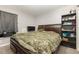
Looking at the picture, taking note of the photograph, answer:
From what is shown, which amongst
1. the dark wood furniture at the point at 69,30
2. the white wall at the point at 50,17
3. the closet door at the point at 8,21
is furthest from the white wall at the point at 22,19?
the dark wood furniture at the point at 69,30

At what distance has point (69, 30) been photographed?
7.98 ft

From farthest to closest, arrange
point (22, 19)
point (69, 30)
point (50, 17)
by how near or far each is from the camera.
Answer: point (69, 30) < point (50, 17) < point (22, 19)

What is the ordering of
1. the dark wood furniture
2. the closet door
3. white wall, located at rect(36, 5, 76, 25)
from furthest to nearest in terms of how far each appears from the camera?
1. the dark wood furniture
2. white wall, located at rect(36, 5, 76, 25)
3. the closet door

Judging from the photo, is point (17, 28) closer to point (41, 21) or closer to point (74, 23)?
point (41, 21)

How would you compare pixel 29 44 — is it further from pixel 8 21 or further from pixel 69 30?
A: pixel 69 30

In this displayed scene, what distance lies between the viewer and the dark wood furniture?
2.32m

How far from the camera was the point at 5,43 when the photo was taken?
56.6 inches

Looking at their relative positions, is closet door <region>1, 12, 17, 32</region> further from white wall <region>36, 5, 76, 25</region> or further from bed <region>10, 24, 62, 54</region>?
white wall <region>36, 5, 76, 25</region>

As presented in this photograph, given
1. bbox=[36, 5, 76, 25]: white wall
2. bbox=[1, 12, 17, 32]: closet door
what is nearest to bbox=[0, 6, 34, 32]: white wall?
bbox=[1, 12, 17, 32]: closet door

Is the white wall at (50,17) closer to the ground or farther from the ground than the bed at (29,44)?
farther from the ground

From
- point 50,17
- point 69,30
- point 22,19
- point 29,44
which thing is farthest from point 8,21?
point 69,30

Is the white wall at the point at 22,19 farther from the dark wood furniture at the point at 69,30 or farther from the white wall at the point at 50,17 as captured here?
the dark wood furniture at the point at 69,30

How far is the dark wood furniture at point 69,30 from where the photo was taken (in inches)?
91.2
